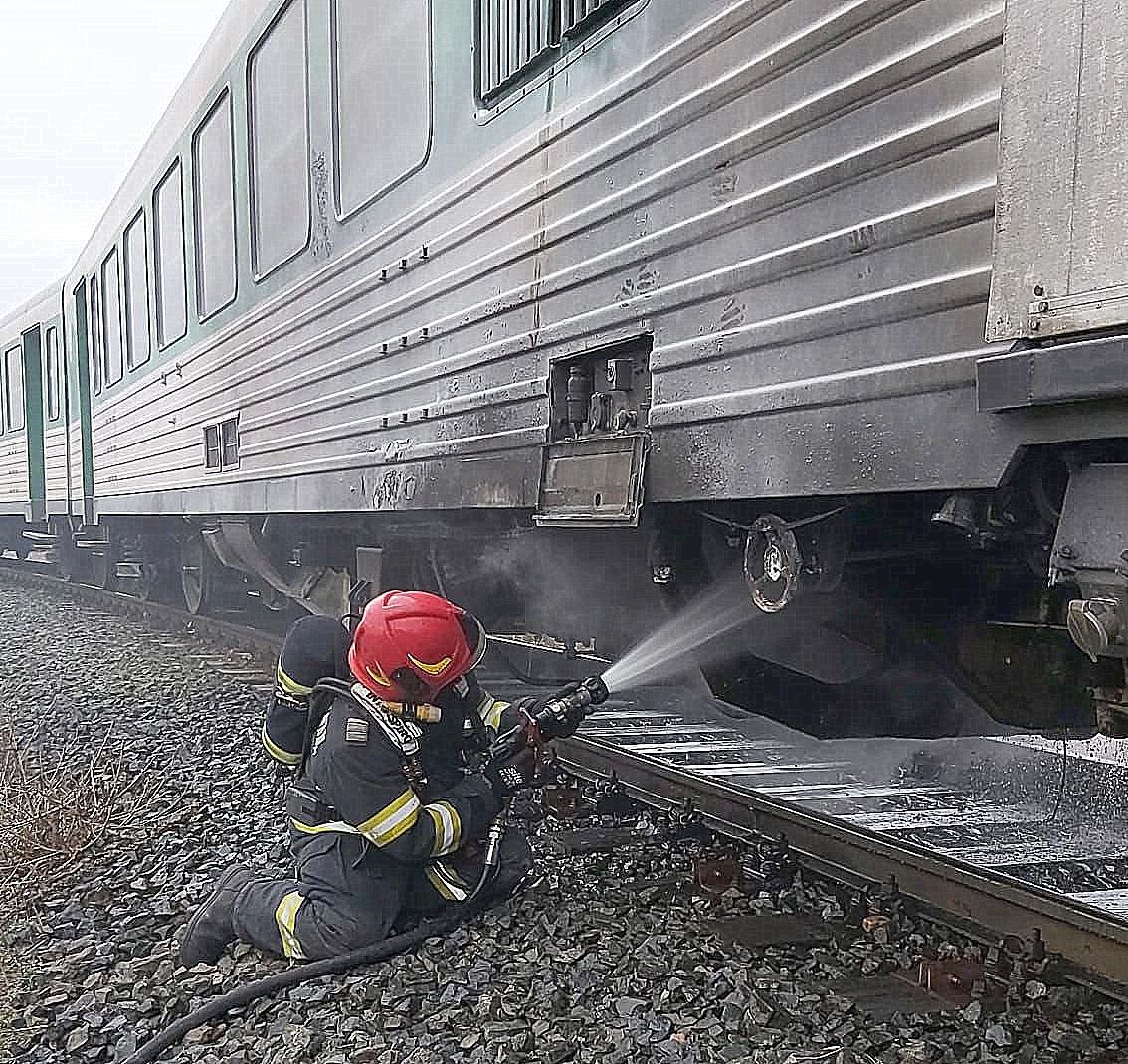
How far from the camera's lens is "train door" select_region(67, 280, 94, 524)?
45.7ft

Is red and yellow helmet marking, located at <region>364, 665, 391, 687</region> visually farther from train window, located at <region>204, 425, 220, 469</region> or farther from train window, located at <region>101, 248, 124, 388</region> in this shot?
train window, located at <region>101, 248, 124, 388</region>

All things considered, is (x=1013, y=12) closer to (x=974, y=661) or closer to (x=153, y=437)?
(x=974, y=661)

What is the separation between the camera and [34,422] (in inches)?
701

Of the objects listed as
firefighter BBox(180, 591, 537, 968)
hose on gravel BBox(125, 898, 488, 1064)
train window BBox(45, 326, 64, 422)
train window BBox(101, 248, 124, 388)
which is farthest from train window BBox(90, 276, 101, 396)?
hose on gravel BBox(125, 898, 488, 1064)

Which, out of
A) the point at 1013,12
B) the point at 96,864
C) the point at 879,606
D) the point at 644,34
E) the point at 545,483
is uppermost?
the point at 644,34

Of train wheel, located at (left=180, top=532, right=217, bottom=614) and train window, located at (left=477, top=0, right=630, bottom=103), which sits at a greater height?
train window, located at (left=477, top=0, right=630, bottom=103)

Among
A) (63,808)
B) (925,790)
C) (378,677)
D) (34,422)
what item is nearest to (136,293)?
(63,808)

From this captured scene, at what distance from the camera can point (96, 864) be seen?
4289 mm

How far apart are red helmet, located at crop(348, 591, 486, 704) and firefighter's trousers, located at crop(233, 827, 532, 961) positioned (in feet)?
1.40

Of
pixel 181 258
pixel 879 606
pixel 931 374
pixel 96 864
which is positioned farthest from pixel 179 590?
pixel 931 374

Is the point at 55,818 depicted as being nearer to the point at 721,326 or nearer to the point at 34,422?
the point at 721,326

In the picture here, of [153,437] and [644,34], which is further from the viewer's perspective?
[153,437]

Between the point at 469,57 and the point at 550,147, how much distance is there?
71 cm

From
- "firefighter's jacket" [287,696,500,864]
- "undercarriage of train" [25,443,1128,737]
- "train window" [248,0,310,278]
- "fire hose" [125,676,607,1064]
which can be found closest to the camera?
"undercarriage of train" [25,443,1128,737]
